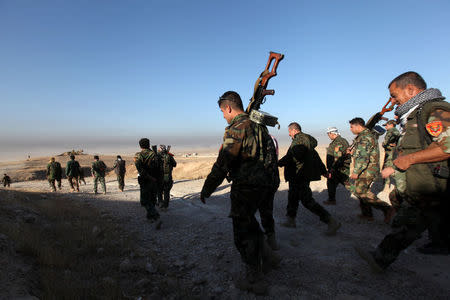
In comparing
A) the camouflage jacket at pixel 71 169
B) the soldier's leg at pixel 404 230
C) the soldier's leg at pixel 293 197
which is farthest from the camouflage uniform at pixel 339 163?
the camouflage jacket at pixel 71 169

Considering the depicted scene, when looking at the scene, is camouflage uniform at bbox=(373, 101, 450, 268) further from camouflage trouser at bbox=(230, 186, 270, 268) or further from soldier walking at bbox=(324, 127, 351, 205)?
soldier walking at bbox=(324, 127, 351, 205)

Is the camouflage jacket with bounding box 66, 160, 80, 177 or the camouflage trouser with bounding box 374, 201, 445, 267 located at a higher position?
the camouflage jacket with bounding box 66, 160, 80, 177

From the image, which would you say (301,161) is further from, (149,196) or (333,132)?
(149,196)

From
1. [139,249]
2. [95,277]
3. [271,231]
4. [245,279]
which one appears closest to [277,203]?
[271,231]

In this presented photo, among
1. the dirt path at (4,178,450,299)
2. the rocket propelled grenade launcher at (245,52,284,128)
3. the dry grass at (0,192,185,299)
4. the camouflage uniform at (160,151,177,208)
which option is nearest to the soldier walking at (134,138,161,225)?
the dirt path at (4,178,450,299)

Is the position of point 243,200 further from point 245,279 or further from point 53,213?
point 53,213

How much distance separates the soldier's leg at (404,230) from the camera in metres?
2.27

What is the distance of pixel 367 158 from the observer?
15.4 feet

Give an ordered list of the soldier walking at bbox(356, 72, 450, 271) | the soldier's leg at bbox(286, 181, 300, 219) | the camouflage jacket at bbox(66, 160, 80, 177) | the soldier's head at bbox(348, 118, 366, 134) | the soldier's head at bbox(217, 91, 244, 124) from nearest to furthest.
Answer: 1. the soldier walking at bbox(356, 72, 450, 271)
2. the soldier's head at bbox(217, 91, 244, 124)
3. the soldier's leg at bbox(286, 181, 300, 219)
4. the soldier's head at bbox(348, 118, 366, 134)
5. the camouflage jacket at bbox(66, 160, 80, 177)

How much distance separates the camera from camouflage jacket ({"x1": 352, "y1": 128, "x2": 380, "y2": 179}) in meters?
4.68

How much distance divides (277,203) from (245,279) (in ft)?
16.4

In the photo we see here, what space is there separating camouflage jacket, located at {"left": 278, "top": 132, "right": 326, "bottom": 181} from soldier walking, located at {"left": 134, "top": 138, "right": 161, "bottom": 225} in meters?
3.11

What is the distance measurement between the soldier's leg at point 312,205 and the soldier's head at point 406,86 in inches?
78.8

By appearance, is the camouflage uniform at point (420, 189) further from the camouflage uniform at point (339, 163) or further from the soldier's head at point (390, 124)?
the soldier's head at point (390, 124)
